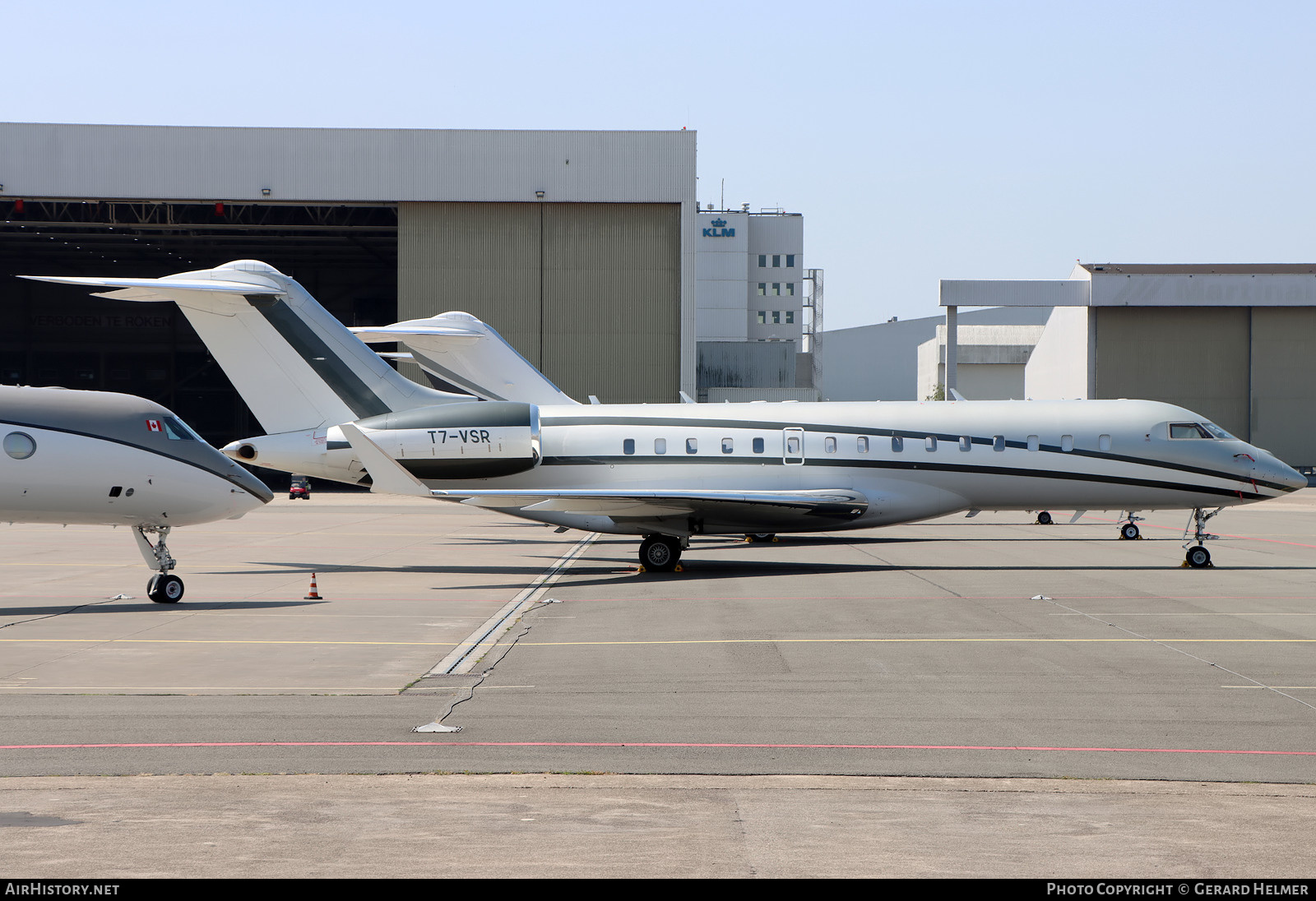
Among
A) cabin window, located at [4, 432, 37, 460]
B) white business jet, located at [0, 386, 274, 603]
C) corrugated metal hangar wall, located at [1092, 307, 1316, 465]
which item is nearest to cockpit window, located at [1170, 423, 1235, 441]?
white business jet, located at [0, 386, 274, 603]

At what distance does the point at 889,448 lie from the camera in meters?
24.2

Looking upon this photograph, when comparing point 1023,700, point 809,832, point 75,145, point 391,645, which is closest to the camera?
point 809,832

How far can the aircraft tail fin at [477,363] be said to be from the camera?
31859 mm

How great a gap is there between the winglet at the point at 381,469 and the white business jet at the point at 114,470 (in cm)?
166

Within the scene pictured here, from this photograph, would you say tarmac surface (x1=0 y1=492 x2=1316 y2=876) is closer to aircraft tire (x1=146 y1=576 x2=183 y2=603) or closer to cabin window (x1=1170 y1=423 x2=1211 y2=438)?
aircraft tire (x1=146 y1=576 x2=183 y2=603)

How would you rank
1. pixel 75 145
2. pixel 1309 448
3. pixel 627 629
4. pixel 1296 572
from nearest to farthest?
pixel 627 629
pixel 1296 572
pixel 75 145
pixel 1309 448

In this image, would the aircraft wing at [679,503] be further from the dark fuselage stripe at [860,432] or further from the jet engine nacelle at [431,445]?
the dark fuselage stripe at [860,432]

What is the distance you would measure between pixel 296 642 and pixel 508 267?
41114 mm

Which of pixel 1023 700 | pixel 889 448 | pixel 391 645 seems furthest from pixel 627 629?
pixel 889 448

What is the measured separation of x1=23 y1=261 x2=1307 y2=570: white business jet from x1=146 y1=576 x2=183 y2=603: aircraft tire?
581cm

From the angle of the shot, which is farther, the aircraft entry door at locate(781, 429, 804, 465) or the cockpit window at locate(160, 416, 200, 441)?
the aircraft entry door at locate(781, 429, 804, 465)

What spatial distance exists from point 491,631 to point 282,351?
10850 millimetres

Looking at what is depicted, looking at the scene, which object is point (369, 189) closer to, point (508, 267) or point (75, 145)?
point (508, 267)

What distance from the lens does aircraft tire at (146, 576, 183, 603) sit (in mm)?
17953
